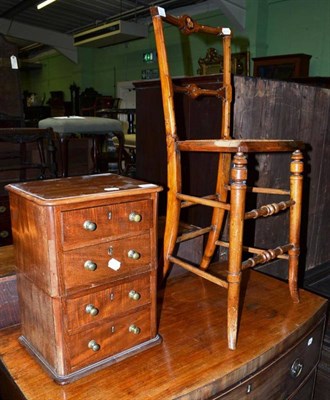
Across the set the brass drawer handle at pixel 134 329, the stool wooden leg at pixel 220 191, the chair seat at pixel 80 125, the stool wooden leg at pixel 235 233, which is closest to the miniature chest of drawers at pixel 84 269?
the brass drawer handle at pixel 134 329

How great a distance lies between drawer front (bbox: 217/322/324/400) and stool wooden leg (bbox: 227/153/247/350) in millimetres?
122

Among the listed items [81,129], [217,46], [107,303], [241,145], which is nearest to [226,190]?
[241,145]

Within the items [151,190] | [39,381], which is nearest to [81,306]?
[39,381]

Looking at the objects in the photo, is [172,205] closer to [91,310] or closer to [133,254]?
[133,254]

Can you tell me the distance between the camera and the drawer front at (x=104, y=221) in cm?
85

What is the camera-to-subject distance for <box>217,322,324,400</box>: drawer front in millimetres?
1064

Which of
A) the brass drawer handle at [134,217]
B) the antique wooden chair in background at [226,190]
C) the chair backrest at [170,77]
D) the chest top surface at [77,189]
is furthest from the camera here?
the chair backrest at [170,77]

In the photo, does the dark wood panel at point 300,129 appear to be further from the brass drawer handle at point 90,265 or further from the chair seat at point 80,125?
the chair seat at point 80,125

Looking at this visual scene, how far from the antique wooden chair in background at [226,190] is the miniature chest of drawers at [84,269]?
0.75 ft

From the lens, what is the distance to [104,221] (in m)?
0.91

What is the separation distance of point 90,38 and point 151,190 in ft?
24.4

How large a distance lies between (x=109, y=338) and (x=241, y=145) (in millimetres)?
631

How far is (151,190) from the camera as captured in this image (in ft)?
3.19

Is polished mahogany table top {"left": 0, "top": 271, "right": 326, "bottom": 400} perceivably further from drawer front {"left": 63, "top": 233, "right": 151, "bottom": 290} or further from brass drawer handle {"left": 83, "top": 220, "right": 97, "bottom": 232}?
brass drawer handle {"left": 83, "top": 220, "right": 97, "bottom": 232}
